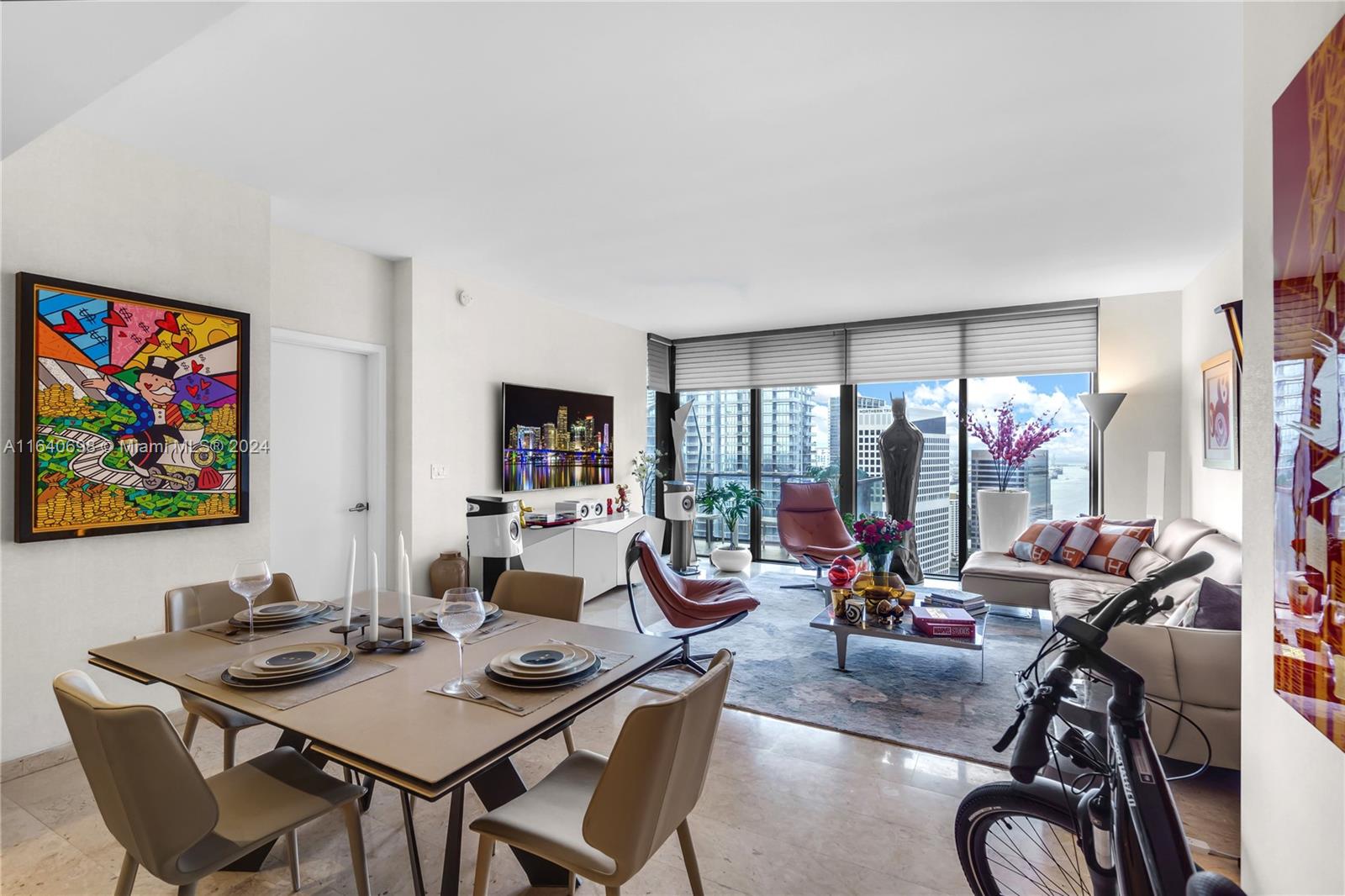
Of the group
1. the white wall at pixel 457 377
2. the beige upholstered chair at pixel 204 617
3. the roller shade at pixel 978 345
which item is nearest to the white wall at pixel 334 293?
the white wall at pixel 457 377

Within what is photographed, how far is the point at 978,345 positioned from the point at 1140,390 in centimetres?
126

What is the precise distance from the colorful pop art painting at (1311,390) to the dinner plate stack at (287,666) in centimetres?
202

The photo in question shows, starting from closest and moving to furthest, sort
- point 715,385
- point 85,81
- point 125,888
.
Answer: point 125,888 → point 85,81 → point 715,385

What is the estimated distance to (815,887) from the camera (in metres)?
1.77

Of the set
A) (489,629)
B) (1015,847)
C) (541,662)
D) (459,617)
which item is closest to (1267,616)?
(1015,847)

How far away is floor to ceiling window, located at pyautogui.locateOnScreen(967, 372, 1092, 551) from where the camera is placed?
5363 millimetres

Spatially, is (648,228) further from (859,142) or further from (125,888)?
(125,888)

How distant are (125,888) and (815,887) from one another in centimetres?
171

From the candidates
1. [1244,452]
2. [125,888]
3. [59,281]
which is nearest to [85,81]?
[59,281]

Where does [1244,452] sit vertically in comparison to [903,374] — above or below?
below

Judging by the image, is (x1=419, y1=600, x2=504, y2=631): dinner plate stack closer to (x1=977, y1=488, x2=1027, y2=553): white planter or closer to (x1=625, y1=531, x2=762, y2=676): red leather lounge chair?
(x1=625, y1=531, x2=762, y2=676): red leather lounge chair

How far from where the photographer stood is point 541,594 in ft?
7.85

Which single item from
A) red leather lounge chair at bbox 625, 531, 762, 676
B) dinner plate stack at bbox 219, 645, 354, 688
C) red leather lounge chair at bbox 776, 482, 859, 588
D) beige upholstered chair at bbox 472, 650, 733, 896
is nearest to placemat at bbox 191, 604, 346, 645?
dinner plate stack at bbox 219, 645, 354, 688

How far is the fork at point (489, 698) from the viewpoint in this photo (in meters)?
1.38
